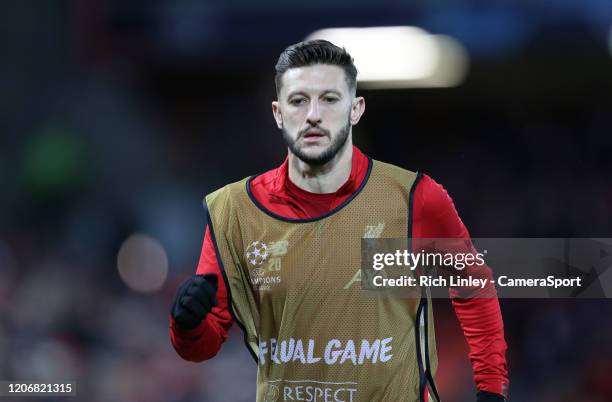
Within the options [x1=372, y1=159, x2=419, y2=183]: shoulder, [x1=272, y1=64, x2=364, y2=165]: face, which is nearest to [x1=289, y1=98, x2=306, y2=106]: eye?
[x1=272, y1=64, x2=364, y2=165]: face

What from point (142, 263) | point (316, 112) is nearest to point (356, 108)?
point (316, 112)

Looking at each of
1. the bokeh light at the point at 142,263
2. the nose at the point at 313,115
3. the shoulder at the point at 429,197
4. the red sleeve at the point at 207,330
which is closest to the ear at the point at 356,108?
the nose at the point at 313,115

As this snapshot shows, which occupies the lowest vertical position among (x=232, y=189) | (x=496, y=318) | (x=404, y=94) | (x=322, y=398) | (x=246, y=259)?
(x=322, y=398)

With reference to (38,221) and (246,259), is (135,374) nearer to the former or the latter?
(38,221)

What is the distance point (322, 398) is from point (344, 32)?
3.56 ft

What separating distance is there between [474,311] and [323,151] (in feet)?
1.85

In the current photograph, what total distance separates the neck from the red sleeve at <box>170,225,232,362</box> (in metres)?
0.28

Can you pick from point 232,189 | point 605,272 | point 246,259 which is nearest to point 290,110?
point 232,189

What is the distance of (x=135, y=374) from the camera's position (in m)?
2.65

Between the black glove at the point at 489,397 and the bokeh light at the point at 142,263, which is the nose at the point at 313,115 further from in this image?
the bokeh light at the point at 142,263

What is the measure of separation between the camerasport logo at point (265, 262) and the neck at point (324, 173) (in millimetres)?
159

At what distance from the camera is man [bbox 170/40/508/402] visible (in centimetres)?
183

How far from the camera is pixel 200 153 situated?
8.45ft

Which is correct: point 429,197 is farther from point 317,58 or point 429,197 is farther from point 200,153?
point 200,153
